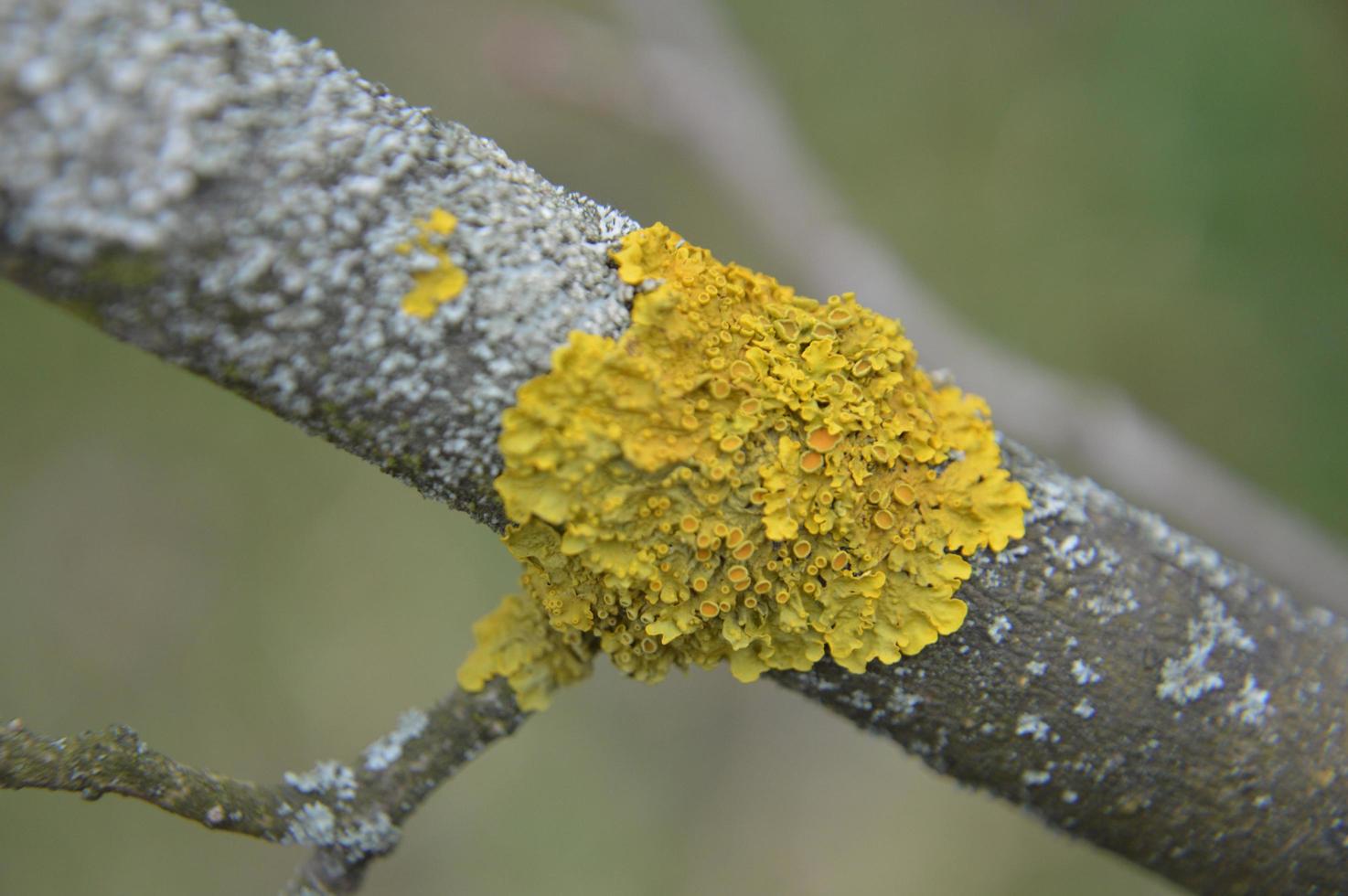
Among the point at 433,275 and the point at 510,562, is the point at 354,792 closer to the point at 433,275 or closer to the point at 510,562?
the point at 433,275

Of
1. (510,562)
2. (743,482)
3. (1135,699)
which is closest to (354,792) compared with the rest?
(743,482)

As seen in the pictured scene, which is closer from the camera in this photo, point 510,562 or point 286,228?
point 286,228

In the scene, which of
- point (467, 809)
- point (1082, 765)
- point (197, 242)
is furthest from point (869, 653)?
point (467, 809)

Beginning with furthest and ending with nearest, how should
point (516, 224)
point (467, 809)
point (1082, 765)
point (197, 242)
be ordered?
1. point (467, 809)
2. point (1082, 765)
3. point (516, 224)
4. point (197, 242)

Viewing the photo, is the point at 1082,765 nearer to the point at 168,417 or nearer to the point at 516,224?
the point at 516,224

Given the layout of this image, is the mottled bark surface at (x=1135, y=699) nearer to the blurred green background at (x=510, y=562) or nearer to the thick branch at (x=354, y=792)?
the thick branch at (x=354, y=792)

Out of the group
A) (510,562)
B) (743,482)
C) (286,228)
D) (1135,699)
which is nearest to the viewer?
(286,228)
